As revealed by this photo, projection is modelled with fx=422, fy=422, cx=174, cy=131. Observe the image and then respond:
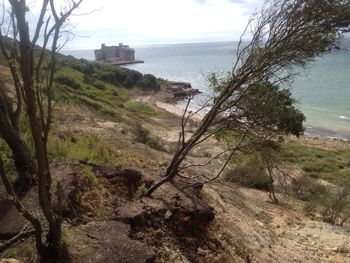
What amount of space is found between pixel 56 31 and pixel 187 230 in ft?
15.7

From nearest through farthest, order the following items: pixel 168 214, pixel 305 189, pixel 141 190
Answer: pixel 168 214 → pixel 141 190 → pixel 305 189

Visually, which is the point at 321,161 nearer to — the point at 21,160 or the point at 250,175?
the point at 250,175

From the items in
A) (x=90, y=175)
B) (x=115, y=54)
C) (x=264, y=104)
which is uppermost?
(x=264, y=104)

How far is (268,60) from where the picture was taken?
9914 mm

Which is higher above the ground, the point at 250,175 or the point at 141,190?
the point at 141,190

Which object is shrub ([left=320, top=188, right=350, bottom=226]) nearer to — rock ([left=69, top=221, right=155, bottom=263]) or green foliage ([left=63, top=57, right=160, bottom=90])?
rock ([left=69, top=221, right=155, bottom=263])

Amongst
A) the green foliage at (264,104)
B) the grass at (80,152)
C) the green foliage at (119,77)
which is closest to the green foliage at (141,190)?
the grass at (80,152)

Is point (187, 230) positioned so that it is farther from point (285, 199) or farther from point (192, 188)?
point (285, 199)

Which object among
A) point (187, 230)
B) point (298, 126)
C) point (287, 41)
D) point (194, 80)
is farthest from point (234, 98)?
point (194, 80)

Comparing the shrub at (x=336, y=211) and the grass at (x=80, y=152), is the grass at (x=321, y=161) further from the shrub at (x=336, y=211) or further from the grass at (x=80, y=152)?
the grass at (x=80, y=152)

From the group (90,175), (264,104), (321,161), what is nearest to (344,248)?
(264,104)

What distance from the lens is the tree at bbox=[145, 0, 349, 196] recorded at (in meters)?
9.41

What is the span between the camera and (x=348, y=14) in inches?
358

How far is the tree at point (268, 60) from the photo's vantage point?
30.9ft
